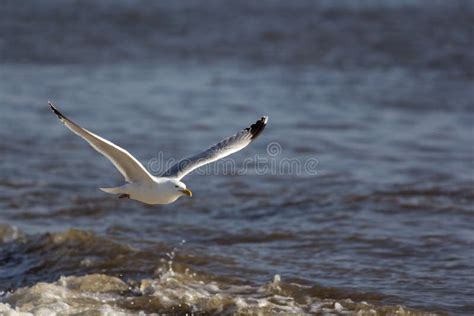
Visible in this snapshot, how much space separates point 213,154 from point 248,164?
3842 millimetres

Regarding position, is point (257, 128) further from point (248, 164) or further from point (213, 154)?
point (248, 164)

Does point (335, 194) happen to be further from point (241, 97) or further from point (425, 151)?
point (241, 97)

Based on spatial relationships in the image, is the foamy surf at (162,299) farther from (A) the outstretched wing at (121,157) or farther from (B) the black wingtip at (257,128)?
(B) the black wingtip at (257,128)

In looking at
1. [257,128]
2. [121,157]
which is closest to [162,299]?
[121,157]

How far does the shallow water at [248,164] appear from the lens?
296 inches

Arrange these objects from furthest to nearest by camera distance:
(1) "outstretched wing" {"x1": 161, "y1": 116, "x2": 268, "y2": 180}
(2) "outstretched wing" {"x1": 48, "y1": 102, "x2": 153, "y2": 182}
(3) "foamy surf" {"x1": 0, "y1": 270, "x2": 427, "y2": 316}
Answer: (1) "outstretched wing" {"x1": 161, "y1": 116, "x2": 268, "y2": 180} → (3) "foamy surf" {"x1": 0, "y1": 270, "x2": 427, "y2": 316} → (2) "outstretched wing" {"x1": 48, "y1": 102, "x2": 153, "y2": 182}

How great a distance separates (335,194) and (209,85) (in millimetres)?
5946

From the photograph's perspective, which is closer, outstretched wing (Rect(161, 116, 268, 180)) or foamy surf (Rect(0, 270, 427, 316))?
foamy surf (Rect(0, 270, 427, 316))

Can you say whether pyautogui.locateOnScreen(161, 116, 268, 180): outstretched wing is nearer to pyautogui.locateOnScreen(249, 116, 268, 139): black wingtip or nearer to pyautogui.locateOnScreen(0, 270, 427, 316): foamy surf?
pyautogui.locateOnScreen(249, 116, 268, 139): black wingtip

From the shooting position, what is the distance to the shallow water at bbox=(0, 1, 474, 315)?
7.52 m

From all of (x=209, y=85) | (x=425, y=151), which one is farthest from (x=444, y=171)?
(x=209, y=85)

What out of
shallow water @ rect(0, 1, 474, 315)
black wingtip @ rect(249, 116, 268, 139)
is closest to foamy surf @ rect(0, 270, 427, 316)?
shallow water @ rect(0, 1, 474, 315)

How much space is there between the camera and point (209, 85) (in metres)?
15.5

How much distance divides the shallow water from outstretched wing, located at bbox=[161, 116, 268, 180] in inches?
38.7
